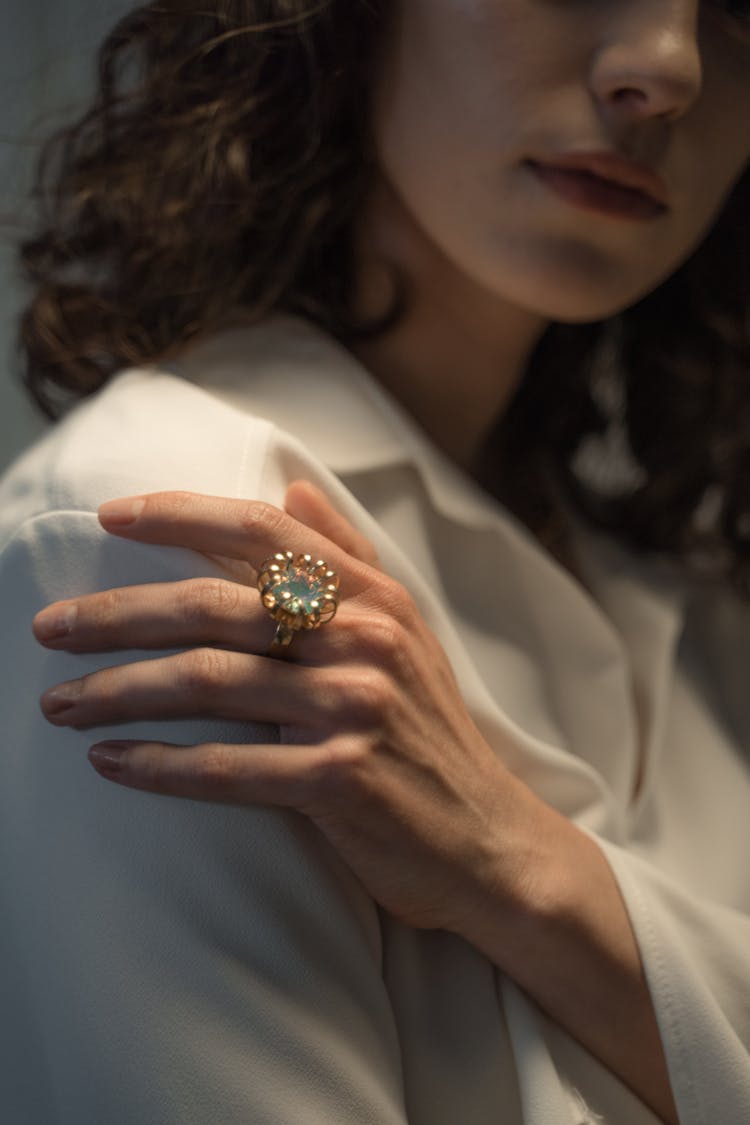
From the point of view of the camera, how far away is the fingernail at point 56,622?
2.13ft

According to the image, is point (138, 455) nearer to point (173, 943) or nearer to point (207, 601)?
point (207, 601)

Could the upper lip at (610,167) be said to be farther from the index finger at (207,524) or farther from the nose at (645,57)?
the index finger at (207,524)

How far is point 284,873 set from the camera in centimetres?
65

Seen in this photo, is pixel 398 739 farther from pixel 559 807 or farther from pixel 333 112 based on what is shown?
pixel 333 112

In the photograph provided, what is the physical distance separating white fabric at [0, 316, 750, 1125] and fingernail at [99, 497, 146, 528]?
3cm

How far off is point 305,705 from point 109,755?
12 cm

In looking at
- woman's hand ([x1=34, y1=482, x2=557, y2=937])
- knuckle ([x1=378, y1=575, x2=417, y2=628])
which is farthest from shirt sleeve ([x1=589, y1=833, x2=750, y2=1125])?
knuckle ([x1=378, y1=575, x2=417, y2=628])

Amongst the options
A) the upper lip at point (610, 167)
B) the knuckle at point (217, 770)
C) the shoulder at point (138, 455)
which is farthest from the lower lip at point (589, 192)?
the knuckle at point (217, 770)

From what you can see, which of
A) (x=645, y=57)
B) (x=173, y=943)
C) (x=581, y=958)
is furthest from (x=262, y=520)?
(x=645, y=57)

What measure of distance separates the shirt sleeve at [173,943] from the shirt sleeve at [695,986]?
0.67 ft

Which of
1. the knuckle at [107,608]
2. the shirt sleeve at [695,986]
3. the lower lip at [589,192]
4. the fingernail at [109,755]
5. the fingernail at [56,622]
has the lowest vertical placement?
the shirt sleeve at [695,986]

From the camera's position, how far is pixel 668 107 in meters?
0.85

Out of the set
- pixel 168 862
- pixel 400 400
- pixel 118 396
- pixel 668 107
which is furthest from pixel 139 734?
pixel 668 107

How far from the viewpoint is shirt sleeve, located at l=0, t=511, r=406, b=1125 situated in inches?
24.5
